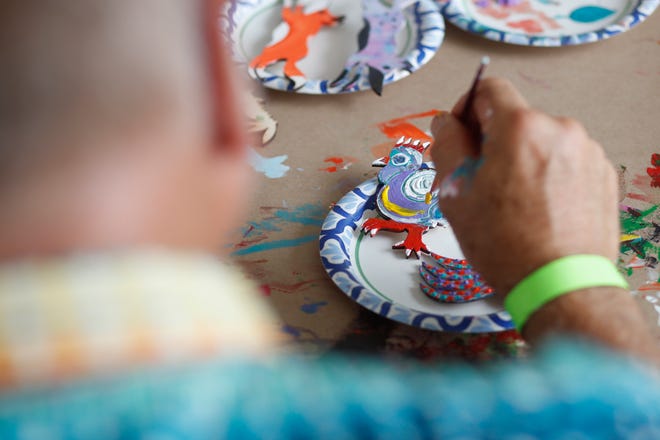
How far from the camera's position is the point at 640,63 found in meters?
1.18

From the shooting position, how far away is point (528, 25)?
1241 mm

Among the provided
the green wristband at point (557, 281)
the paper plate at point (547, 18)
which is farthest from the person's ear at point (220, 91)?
the paper plate at point (547, 18)

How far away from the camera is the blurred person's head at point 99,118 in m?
0.29

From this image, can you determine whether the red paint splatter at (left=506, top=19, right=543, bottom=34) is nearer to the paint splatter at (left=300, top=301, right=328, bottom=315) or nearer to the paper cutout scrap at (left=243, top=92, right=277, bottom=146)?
the paper cutout scrap at (left=243, top=92, right=277, bottom=146)

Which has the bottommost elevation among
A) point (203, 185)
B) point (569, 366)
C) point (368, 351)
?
point (368, 351)

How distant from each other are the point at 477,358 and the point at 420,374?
0.39m

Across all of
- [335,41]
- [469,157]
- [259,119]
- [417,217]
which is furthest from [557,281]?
[335,41]

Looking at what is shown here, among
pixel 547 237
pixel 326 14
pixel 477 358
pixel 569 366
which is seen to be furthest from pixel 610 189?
pixel 326 14

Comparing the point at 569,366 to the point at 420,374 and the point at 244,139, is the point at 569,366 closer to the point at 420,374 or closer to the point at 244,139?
the point at 420,374

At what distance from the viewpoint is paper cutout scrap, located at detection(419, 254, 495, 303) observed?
0.80 m

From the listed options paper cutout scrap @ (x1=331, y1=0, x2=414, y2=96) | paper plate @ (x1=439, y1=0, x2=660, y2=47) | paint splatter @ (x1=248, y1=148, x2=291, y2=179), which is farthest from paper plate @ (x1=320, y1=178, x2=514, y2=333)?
paper plate @ (x1=439, y1=0, x2=660, y2=47)

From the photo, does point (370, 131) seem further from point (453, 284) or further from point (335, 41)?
point (453, 284)

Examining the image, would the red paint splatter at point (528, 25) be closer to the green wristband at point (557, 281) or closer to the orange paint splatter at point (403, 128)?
the orange paint splatter at point (403, 128)

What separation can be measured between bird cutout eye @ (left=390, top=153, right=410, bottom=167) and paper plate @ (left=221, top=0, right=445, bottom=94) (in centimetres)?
17
